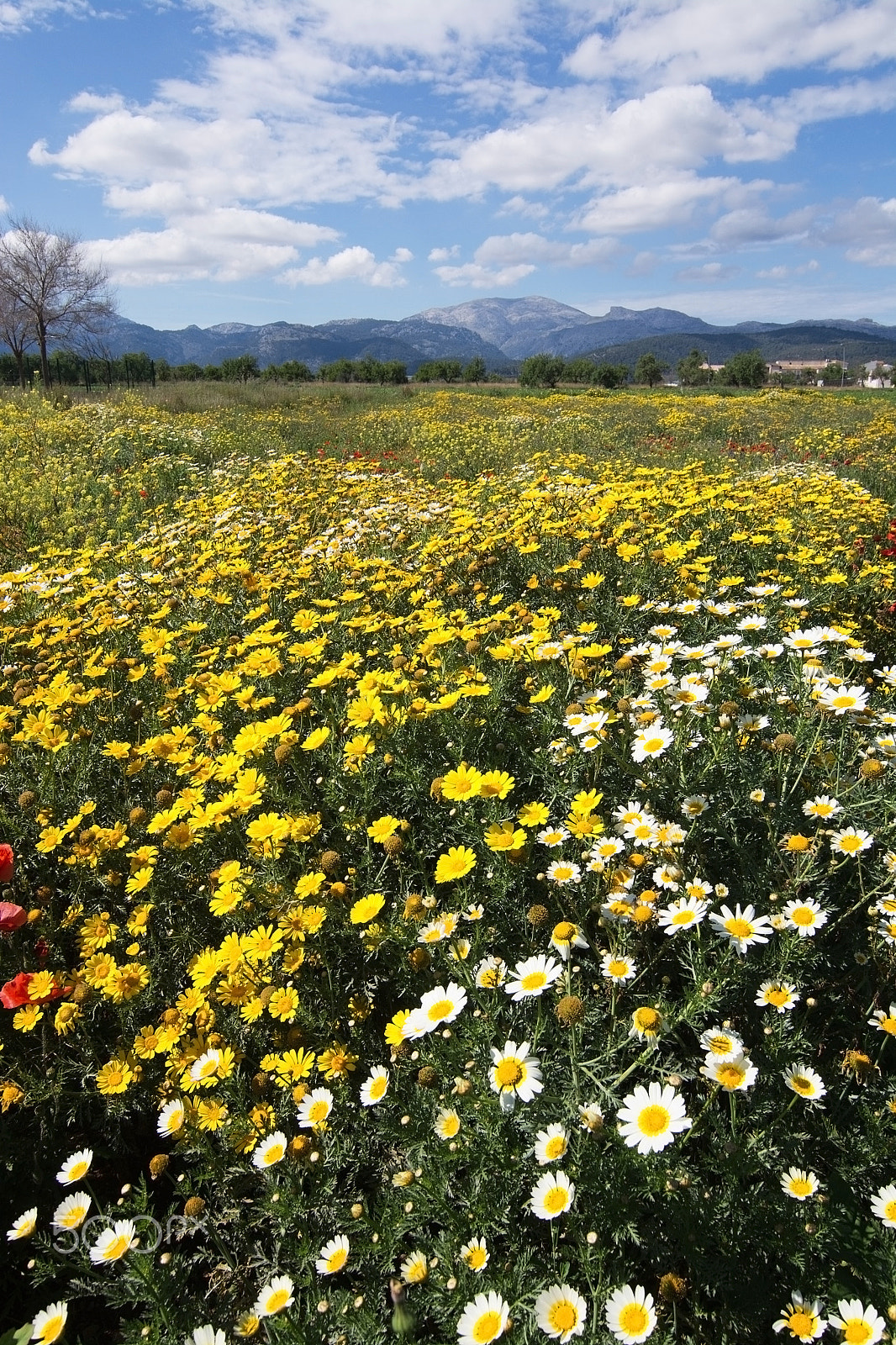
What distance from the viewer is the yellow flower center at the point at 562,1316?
3.82 ft

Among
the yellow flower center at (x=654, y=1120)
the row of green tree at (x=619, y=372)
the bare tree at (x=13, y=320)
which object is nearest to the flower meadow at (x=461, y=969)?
the yellow flower center at (x=654, y=1120)

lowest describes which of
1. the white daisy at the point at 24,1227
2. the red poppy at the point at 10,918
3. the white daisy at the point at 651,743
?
the white daisy at the point at 24,1227

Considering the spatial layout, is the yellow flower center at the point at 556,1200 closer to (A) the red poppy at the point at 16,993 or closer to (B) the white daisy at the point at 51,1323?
(B) the white daisy at the point at 51,1323

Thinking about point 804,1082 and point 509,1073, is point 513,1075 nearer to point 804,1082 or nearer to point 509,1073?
point 509,1073

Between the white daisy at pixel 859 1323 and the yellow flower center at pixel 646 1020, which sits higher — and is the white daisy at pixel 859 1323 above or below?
Answer: below

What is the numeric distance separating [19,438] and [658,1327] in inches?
451

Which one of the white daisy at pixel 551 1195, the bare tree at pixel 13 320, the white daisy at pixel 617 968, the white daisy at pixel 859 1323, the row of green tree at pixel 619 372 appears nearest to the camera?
the white daisy at pixel 859 1323

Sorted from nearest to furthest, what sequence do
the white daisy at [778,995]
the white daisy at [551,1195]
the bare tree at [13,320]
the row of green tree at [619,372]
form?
the white daisy at [551,1195] → the white daisy at [778,995] → the bare tree at [13,320] → the row of green tree at [619,372]

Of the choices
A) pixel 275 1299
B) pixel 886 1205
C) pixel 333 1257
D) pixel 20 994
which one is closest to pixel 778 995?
pixel 886 1205

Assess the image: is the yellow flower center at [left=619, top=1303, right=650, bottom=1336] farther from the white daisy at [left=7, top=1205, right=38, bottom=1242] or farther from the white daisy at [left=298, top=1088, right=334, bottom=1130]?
the white daisy at [left=7, top=1205, right=38, bottom=1242]

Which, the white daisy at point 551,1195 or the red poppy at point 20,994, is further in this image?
the red poppy at point 20,994

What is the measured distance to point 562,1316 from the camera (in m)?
1.18

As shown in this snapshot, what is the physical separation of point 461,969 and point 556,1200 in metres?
0.48

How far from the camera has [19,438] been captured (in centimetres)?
967
